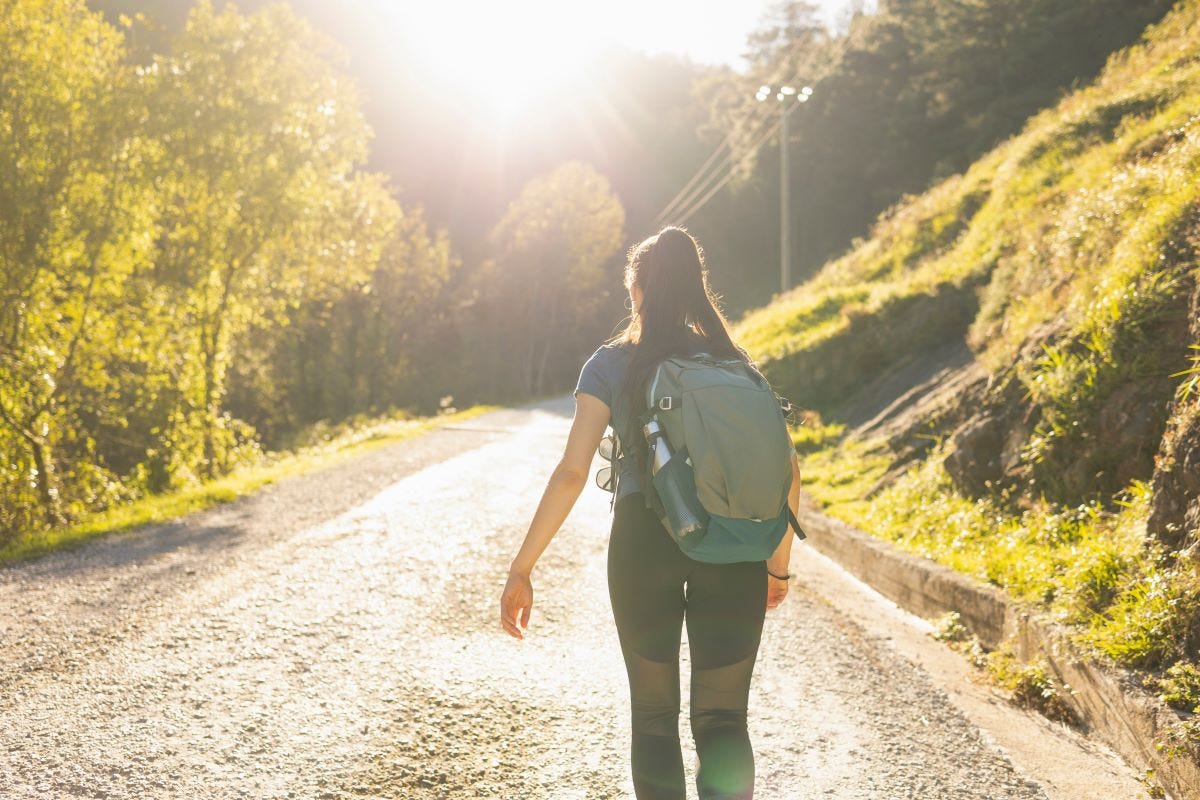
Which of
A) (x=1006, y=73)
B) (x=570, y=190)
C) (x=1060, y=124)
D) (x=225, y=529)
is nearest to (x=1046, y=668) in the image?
(x=225, y=529)

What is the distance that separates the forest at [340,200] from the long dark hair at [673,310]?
33.2ft

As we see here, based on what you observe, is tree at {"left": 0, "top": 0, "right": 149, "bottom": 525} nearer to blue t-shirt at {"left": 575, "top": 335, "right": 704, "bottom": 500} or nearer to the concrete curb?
the concrete curb

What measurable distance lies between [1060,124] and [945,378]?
6312 mm

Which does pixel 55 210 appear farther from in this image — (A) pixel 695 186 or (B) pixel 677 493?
(A) pixel 695 186

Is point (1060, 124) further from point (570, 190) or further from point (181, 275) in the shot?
point (570, 190)

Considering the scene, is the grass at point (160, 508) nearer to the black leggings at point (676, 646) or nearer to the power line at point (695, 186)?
the black leggings at point (676, 646)

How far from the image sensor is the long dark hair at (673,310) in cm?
267

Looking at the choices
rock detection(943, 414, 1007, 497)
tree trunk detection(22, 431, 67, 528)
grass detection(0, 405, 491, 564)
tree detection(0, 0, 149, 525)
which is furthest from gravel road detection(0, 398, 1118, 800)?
tree detection(0, 0, 149, 525)

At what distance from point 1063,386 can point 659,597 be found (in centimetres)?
581

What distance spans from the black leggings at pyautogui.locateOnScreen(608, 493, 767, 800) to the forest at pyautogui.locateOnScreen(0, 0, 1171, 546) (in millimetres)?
10095

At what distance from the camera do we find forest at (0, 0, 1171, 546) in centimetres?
1294

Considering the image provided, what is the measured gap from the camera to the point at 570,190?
161 feet

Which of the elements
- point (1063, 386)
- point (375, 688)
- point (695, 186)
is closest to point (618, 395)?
point (375, 688)

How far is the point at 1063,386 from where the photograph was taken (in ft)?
23.4
